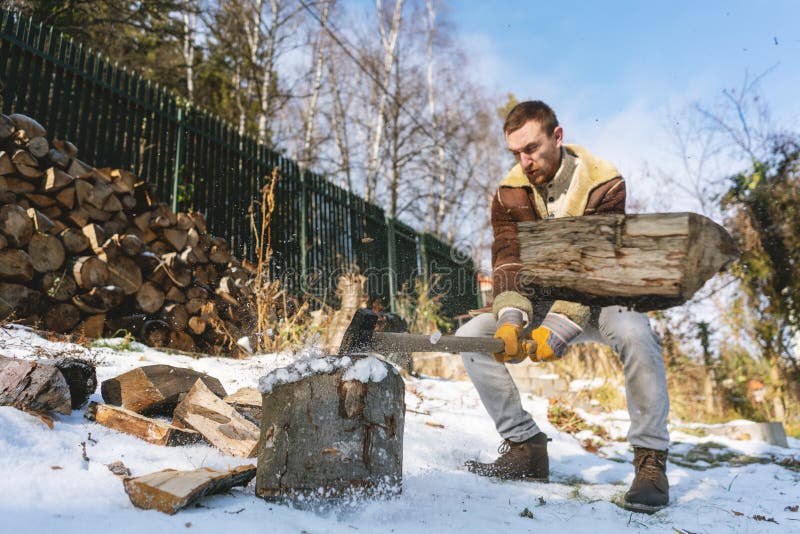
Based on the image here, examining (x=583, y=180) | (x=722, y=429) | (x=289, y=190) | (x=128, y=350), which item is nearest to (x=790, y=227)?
(x=722, y=429)

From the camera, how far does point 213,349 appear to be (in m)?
4.61

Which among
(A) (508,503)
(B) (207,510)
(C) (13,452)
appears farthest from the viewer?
(A) (508,503)

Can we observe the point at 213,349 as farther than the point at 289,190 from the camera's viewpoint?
No

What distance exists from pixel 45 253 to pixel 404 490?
3.04 m

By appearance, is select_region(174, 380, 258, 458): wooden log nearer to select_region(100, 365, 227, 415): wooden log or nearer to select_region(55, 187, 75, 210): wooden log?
select_region(100, 365, 227, 415): wooden log

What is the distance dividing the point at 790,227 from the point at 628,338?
18.6ft

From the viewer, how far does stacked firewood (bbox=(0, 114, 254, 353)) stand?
3453 millimetres

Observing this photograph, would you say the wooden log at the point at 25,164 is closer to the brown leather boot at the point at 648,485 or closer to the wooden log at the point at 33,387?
the wooden log at the point at 33,387

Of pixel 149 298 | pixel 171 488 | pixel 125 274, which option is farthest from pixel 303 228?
pixel 171 488

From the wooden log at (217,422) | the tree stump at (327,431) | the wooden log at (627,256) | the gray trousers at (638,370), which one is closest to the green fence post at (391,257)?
the gray trousers at (638,370)

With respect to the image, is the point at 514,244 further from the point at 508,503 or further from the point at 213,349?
the point at 213,349

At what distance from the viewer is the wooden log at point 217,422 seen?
2.07m

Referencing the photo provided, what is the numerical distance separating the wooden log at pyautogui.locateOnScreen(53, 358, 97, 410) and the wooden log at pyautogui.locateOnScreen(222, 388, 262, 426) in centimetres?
57

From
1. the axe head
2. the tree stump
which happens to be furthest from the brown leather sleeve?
the tree stump
